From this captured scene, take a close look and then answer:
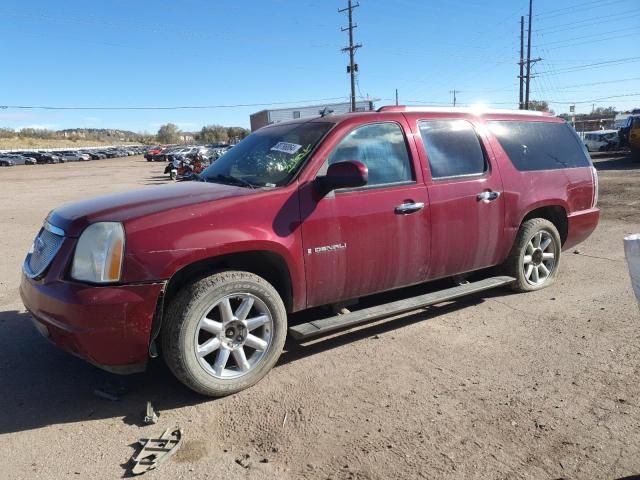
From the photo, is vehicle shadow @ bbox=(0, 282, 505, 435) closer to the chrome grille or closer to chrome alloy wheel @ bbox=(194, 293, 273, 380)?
chrome alloy wheel @ bbox=(194, 293, 273, 380)

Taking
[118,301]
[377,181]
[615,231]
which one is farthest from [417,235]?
[615,231]

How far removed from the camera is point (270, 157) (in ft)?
13.4

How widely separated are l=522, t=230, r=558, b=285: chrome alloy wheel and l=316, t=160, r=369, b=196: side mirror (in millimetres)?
2423

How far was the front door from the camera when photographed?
367 centimetres

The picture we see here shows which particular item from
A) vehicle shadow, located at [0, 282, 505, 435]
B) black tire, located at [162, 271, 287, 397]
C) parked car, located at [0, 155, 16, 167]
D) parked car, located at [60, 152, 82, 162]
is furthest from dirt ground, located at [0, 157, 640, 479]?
parked car, located at [60, 152, 82, 162]

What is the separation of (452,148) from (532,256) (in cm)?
160

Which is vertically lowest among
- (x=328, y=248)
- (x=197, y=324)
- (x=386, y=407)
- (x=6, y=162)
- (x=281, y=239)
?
(x=386, y=407)

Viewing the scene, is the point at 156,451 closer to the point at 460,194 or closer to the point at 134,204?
the point at 134,204

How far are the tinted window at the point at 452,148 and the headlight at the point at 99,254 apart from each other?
2.56m

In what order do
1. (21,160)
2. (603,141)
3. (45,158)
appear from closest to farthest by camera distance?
(603,141) < (21,160) < (45,158)

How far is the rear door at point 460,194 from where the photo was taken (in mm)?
4281

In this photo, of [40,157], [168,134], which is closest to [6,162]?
[40,157]

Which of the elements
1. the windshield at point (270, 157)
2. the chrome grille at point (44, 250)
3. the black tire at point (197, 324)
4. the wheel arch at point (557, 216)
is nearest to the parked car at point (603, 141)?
the wheel arch at point (557, 216)

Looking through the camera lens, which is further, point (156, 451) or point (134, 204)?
point (134, 204)
